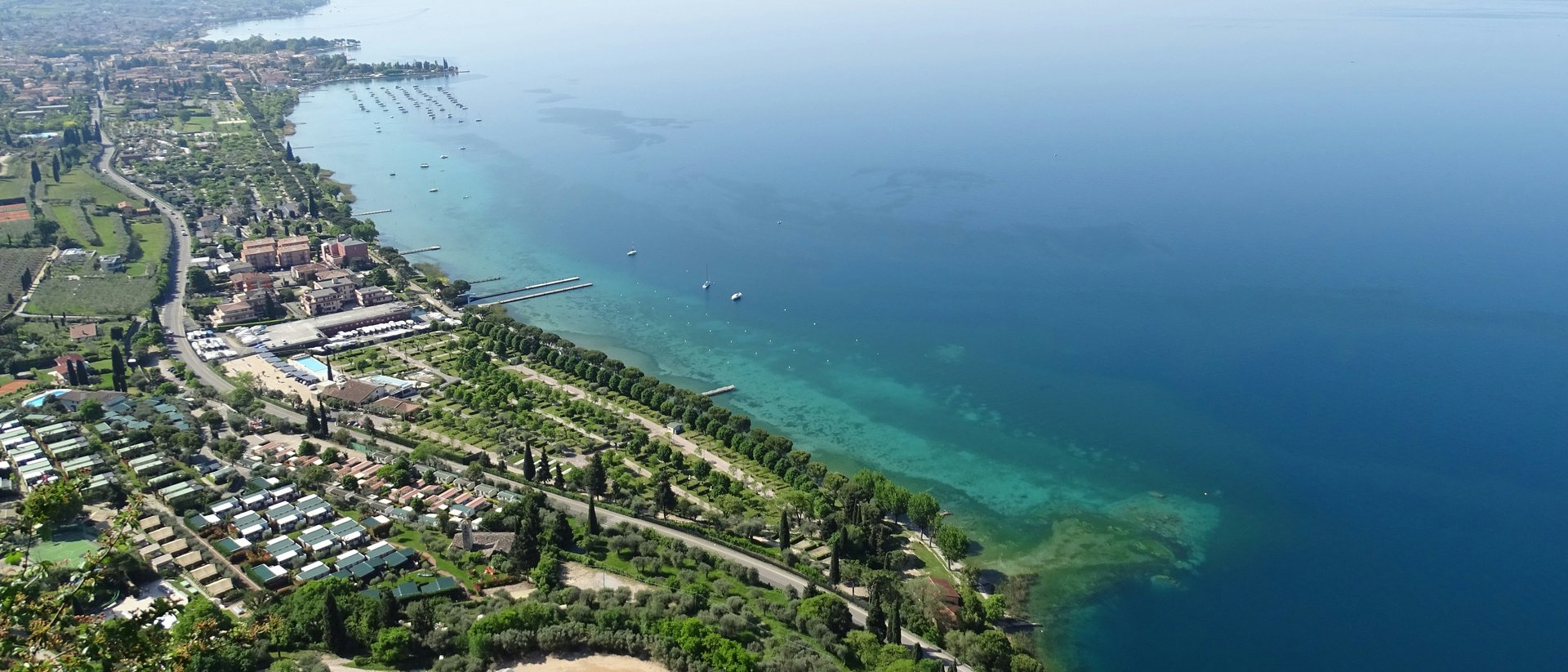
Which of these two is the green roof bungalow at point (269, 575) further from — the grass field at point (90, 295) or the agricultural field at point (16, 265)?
the agricultural field at point (16, 265)

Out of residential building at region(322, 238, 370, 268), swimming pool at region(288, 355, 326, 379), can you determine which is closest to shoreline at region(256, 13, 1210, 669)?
swimming pool at region(288, 355, 326, 379)

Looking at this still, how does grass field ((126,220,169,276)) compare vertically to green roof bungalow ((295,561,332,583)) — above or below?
above

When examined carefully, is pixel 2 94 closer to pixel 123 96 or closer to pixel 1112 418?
pixel 123 96

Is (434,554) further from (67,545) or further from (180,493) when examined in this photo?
(67,545)

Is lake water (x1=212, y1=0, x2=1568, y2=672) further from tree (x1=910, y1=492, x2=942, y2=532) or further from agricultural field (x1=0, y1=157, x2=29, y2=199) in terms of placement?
agricultural field (x1=0, y1=157, x2=29, y2=199)

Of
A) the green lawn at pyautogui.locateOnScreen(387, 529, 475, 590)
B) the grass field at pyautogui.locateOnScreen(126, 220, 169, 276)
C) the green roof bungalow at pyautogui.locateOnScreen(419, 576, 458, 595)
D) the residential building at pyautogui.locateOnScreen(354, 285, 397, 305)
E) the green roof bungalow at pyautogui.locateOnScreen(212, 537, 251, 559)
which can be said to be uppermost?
the residential building at pyautogui.locateOnScreen(354, 285, 397, 305)

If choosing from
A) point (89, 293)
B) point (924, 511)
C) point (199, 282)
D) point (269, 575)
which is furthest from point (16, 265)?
point (924, 511)

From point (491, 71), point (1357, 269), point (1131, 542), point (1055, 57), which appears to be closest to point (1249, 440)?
point (1131, 542)
